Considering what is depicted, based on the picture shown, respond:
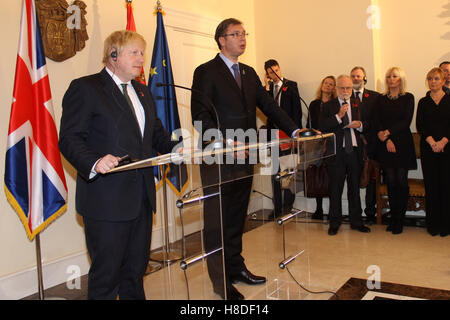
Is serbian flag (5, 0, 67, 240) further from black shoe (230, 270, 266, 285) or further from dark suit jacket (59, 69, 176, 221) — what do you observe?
black shoe (230, 270, 266, 285)

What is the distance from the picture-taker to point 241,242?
9.81 feet

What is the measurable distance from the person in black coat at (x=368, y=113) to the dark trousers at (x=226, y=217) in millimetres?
2461

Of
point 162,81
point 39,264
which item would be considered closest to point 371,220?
point 162,81

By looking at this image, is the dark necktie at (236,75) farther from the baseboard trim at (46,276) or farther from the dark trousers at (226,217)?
the baseboard trim at (46,276)

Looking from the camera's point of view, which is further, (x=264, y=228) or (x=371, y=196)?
(x=371, y=196)

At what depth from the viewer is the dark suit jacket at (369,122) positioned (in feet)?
16.0

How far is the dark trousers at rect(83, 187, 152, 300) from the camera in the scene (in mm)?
2125

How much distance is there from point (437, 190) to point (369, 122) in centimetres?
97

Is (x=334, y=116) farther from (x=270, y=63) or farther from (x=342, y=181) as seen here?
(x=270, y=63)

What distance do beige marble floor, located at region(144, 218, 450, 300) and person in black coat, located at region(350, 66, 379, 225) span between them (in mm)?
330

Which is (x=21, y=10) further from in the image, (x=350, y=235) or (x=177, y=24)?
(x=350, y=235)

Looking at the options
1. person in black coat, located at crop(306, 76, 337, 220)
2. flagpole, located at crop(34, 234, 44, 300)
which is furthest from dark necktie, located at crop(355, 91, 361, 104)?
flagpole, located at crop(34, 234, 44, 300)

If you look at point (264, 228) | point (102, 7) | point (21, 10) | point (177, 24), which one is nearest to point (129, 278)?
point (264, 228)
